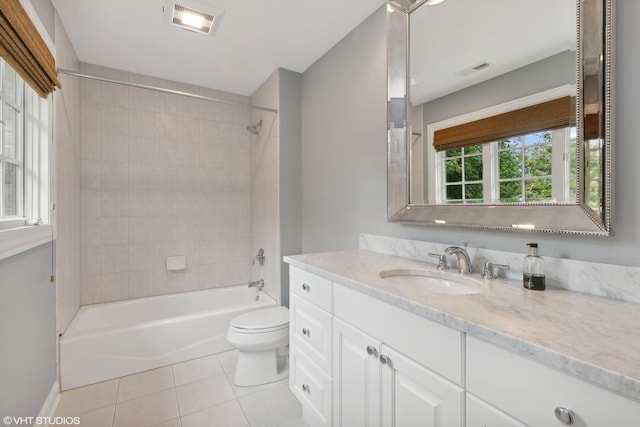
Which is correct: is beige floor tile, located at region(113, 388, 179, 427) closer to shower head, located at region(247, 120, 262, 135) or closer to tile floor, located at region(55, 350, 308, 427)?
tile floor, located at region(55, 350, 308, 427)

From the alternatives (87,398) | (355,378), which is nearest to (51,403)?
(87,398)

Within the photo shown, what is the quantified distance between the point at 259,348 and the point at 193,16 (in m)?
2.23

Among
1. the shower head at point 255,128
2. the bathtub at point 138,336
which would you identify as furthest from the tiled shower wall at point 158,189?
the shower head at point 255,128

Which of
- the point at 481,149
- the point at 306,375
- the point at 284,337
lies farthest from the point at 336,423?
the point at 481,149

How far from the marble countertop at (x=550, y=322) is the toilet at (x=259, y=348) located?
108 centimetres

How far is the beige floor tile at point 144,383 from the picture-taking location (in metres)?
1.97

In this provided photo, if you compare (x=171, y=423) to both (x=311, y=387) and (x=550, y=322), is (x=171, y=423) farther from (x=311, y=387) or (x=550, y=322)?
(x=550, y=322)

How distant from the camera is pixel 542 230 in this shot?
1.10 metres

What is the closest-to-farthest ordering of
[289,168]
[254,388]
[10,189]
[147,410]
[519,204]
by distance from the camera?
[519,204], [10,189], [147,410], [254,388], [289,168]

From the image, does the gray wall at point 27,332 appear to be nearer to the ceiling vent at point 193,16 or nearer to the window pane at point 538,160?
the ceiling vent at point 193,16

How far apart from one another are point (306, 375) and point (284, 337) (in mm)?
555

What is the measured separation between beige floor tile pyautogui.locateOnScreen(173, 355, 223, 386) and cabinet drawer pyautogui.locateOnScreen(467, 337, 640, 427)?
6.53 feet

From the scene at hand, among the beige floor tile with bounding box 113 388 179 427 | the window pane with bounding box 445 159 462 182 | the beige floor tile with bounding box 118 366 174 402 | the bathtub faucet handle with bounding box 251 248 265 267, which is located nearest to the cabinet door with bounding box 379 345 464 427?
the window pane with bounding box 445 159 462 182

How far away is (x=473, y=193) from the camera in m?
1.37
